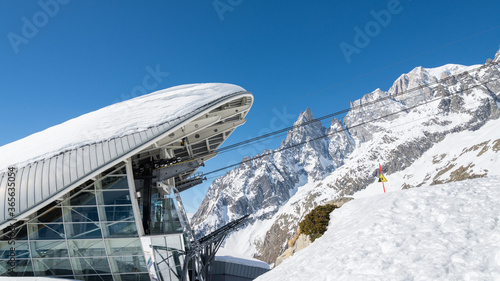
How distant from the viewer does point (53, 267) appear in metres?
21.5

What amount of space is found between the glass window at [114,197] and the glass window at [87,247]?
8.58 ft

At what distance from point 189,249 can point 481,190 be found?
18.4 m

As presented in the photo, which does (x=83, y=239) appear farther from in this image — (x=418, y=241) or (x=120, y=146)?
(x=418, y=241)

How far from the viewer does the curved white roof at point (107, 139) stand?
65.4ft

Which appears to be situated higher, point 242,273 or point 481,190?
point 481,190

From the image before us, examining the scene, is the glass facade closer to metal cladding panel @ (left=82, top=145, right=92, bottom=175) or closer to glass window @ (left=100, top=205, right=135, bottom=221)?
glass window @ (left=100, top=205, right=135, bottom=221)

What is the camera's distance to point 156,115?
23750mm

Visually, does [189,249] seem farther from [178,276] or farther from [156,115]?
[156,115]

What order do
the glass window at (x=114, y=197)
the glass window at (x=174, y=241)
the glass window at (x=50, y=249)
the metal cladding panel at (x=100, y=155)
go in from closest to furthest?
the metal cladding panel at (x=100, y=155) → the glass window at (x=50, y=249) → the glass window at (x=114, y=197) → the glass window at (x=174, y=241)

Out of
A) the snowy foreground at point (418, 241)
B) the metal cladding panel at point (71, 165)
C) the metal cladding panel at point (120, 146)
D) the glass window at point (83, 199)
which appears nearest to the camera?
the snowy foreground at point (418, 241)

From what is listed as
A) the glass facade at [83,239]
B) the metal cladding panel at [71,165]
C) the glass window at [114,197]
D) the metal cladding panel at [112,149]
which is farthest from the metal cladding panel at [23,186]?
the metal cladding panel at [112,149]

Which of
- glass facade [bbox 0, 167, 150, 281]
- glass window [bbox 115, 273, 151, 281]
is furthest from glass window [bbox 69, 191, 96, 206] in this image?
glass window [bbox 115, 273, 151, 281]

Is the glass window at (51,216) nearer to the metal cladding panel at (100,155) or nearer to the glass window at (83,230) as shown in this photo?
the glass window at (83,230)

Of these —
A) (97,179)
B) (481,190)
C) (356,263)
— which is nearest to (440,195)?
(481,190)
